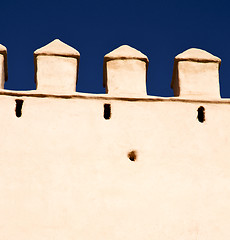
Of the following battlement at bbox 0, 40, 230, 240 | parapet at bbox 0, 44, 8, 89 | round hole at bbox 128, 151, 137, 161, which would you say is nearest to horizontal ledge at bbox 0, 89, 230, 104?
battlement at bbox 0, 40, 230, 240

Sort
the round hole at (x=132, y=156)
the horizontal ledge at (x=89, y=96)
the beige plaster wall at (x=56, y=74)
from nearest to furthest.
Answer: the round hole at (x=132, y=156)
the horizontal ledge at (x=89, y=96)
the beige plaster wall at (x=56, y=74)

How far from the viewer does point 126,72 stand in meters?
8.02

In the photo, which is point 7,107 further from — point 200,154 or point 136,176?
point 200,154

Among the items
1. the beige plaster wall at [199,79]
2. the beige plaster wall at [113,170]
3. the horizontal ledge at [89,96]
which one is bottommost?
the beige plaster wall at [113,170]

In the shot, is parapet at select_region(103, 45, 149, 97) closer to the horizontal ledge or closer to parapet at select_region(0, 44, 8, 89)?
the horizontal ledge

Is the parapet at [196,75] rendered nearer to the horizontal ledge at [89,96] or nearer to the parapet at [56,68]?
the horizontal ledge at [89,96]

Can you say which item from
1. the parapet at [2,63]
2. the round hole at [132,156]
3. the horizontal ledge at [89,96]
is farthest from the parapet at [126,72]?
the parapet at [2,63]

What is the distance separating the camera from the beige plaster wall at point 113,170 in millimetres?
6969

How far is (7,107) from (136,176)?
1818mm

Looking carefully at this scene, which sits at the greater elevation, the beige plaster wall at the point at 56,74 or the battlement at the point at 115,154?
the beige plaster wall at the point at 56,74

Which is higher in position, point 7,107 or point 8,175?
point 7,107

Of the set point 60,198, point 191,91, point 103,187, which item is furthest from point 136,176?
point 191,91

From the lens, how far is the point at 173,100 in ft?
25.6

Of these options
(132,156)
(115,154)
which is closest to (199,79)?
(132,156)
